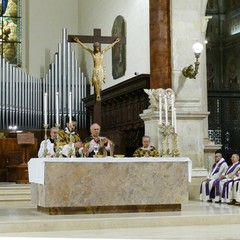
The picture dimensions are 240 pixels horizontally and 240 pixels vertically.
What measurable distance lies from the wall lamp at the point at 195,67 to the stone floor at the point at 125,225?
441 centimetres

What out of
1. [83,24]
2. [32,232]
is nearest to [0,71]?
[83,24]

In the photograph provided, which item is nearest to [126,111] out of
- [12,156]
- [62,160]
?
[12,156]

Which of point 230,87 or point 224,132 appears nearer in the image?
point 224,132

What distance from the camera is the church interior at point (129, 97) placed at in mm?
10820

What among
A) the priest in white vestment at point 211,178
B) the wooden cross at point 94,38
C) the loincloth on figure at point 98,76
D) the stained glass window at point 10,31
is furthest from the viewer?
the stained glass window at point 10,31

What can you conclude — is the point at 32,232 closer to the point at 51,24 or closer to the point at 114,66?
the point at 114,66

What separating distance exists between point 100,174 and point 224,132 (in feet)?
27.6

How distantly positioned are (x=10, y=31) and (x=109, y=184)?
11571 mm

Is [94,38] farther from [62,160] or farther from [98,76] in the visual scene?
[62,160]

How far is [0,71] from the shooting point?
20.0 meters

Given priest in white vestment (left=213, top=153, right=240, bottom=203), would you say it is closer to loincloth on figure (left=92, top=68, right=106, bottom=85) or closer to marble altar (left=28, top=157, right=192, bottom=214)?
marble altar (left=28, top=157, right=192, bottom=214)

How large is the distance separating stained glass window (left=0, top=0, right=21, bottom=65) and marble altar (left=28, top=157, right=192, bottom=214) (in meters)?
10.3

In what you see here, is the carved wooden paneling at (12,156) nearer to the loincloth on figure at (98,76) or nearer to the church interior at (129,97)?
the church interior at (129,97)

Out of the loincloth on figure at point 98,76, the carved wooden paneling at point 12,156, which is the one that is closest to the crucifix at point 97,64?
the loincloth on figure at point 98,76
